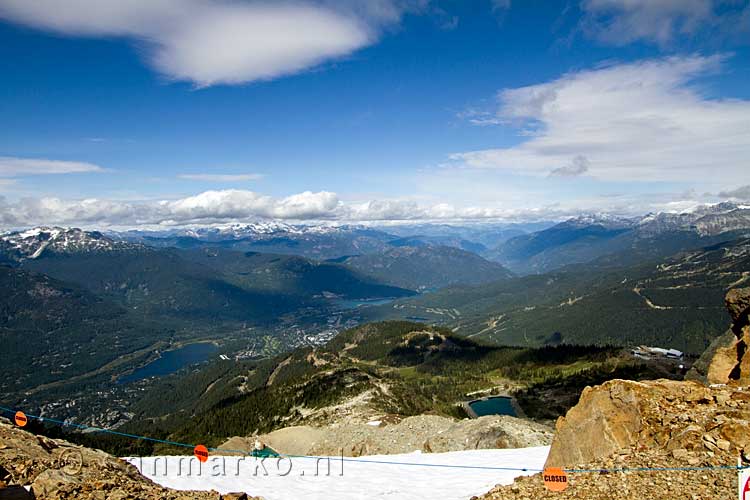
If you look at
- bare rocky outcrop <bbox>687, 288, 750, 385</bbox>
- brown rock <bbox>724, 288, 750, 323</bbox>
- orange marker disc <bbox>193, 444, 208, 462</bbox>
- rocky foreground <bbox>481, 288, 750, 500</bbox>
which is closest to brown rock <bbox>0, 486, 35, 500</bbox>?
orange marker disc <bbox>193, 444, 208, 462</bbox>

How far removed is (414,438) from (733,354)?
34593 mm

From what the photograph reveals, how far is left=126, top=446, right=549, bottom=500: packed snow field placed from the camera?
20.8m

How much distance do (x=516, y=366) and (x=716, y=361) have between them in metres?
167

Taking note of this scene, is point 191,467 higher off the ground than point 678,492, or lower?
lower

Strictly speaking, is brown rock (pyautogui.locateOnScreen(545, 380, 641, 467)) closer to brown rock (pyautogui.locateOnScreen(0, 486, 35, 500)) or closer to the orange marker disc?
the orange marker disc

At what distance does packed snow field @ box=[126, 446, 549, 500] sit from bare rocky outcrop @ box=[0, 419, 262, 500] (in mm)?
5915

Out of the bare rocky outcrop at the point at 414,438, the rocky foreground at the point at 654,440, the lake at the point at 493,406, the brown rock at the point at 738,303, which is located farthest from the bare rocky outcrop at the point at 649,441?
the lake at the point at 493,406

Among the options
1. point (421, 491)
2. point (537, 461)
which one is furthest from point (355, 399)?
point (421, 491)

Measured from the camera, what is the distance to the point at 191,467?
2464cm

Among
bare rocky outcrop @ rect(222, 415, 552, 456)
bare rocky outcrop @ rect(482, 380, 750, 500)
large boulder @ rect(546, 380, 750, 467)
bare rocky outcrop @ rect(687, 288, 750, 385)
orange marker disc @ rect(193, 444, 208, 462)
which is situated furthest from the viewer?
bare rocky outcrop @ rect(222, 415, 552, 456)

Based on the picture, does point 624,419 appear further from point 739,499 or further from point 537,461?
point 537,461

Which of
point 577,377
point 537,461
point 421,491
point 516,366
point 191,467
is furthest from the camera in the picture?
point 516,366

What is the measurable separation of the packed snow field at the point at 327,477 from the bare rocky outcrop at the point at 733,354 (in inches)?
478

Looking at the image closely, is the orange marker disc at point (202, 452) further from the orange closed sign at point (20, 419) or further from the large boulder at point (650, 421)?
the large boulder at point (650, 421)
